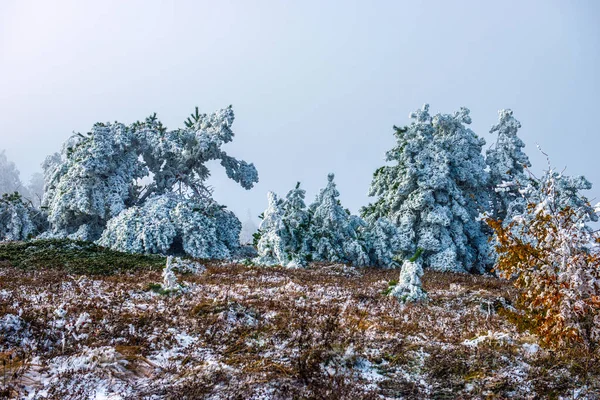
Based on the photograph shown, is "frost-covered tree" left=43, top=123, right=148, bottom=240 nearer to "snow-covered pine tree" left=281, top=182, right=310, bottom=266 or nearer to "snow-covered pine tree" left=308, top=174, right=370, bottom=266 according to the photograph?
"snow-covered pine tree" left=281, top=182, right=310, bottom=266

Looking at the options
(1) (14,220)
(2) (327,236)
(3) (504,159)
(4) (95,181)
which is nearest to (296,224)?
(2) (327,236)

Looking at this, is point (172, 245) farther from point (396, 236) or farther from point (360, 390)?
point (360, 390)

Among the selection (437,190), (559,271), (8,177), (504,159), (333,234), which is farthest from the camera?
(8,177)

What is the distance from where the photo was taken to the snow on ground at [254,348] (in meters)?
6.33

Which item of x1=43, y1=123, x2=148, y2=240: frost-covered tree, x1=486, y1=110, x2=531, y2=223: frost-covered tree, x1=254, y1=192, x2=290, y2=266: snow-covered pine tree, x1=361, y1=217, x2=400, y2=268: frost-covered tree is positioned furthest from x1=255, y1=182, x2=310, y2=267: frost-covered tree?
x1=486, y1=110, x2=531, y2=223: frost-covered tree

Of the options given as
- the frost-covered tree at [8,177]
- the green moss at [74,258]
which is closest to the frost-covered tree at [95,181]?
the green moss at [74,258]

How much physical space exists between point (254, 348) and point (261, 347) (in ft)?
0.53

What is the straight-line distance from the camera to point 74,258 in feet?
63.2

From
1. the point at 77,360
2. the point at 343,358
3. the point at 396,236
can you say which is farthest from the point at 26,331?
the point at 396,236

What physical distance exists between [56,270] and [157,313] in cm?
873

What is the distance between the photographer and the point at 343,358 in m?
7.62

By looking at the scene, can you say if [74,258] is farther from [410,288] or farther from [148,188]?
[410,288]

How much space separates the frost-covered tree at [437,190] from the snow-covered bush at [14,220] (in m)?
22.1

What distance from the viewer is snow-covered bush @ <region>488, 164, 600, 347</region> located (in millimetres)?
7695
